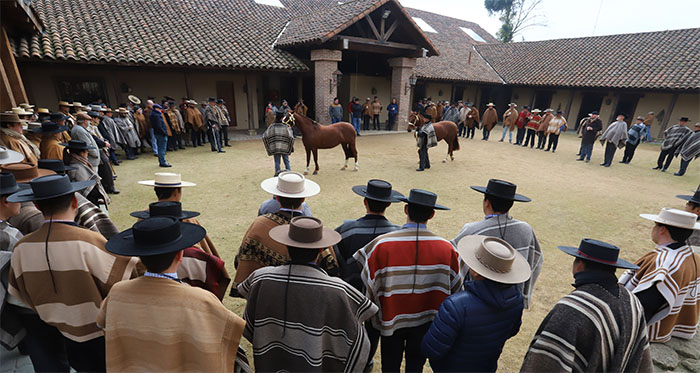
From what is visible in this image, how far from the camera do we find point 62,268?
1.94 metres

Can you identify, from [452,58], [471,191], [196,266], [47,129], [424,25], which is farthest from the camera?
[424,25]

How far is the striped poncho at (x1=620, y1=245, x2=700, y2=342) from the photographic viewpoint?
2.55m

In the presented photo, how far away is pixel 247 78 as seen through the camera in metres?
14.5

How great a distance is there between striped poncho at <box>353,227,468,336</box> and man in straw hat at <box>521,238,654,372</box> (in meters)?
0.68

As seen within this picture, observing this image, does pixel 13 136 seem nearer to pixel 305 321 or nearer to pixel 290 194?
pixel 290 194

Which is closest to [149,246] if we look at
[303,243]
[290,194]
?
[303,243]

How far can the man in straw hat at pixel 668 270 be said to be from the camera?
8.32 feet

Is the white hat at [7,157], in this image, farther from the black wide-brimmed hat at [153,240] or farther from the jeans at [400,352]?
the jeans at [400,352]

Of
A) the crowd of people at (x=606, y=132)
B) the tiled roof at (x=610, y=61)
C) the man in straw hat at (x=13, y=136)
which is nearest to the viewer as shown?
the man in straw hat at (x=13, y=136)

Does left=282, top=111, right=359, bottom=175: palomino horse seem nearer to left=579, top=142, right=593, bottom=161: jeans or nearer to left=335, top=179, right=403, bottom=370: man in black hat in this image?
left=335, top=179, right=403, bottom=370: man in black hat

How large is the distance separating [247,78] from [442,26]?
18.5 meters

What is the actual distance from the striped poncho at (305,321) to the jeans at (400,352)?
0.58m

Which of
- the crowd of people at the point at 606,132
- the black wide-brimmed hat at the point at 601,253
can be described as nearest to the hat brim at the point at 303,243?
the black wide-brimmed hat at the point at 601,253

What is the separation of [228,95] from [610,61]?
21215 mm
